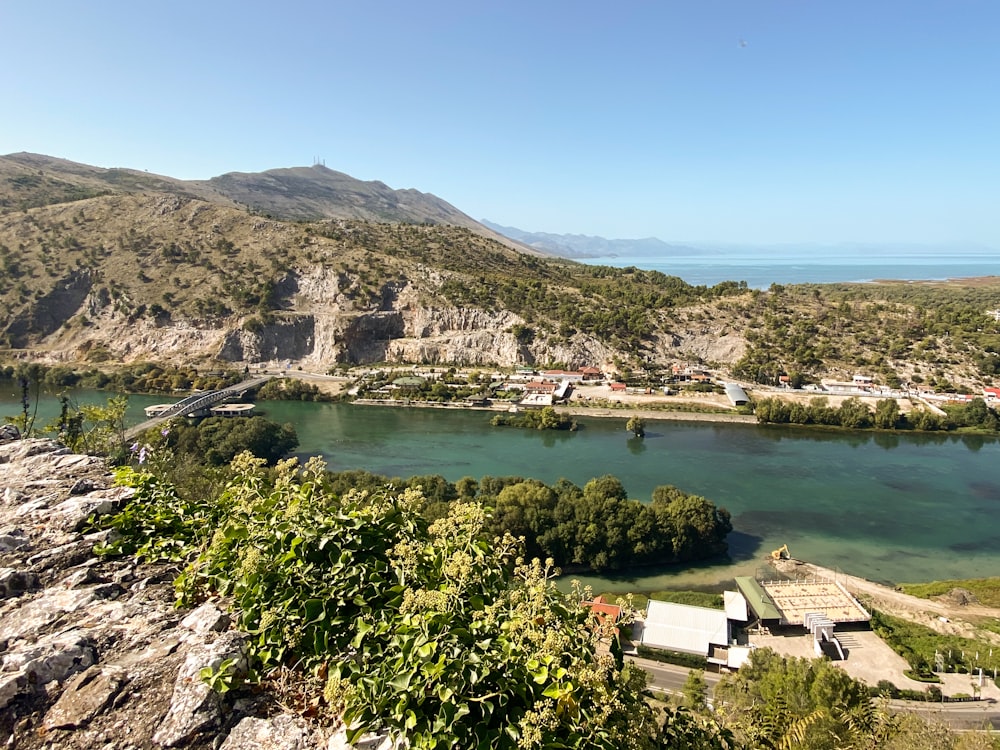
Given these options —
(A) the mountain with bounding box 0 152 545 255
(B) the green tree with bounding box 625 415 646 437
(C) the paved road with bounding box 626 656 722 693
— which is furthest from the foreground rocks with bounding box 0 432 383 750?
(A) the mountain with bounding box 0 152 545 255

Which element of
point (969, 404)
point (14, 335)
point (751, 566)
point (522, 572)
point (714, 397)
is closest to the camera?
point (522, 572)

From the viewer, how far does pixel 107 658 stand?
228cm

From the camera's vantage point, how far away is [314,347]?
43.5 meters

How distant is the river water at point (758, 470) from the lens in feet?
53.9

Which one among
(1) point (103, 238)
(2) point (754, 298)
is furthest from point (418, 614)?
(1) point (103, 238)

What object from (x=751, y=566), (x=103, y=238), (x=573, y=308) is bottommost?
(x=751, y=566)

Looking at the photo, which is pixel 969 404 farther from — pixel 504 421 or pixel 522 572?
pixel 522 572

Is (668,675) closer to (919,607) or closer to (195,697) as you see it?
(919,607)

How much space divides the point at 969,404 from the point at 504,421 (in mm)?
24723

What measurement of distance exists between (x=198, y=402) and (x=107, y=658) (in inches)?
1298

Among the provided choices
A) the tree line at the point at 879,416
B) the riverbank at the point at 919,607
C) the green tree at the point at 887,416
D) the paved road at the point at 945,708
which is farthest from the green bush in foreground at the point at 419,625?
the green tree at the point at 887,416

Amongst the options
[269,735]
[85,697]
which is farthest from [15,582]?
[269,735]

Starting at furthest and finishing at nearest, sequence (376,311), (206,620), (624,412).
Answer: (376,311), (624,412), (206,620)

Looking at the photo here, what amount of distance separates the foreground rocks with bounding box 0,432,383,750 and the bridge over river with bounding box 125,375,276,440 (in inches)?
974
